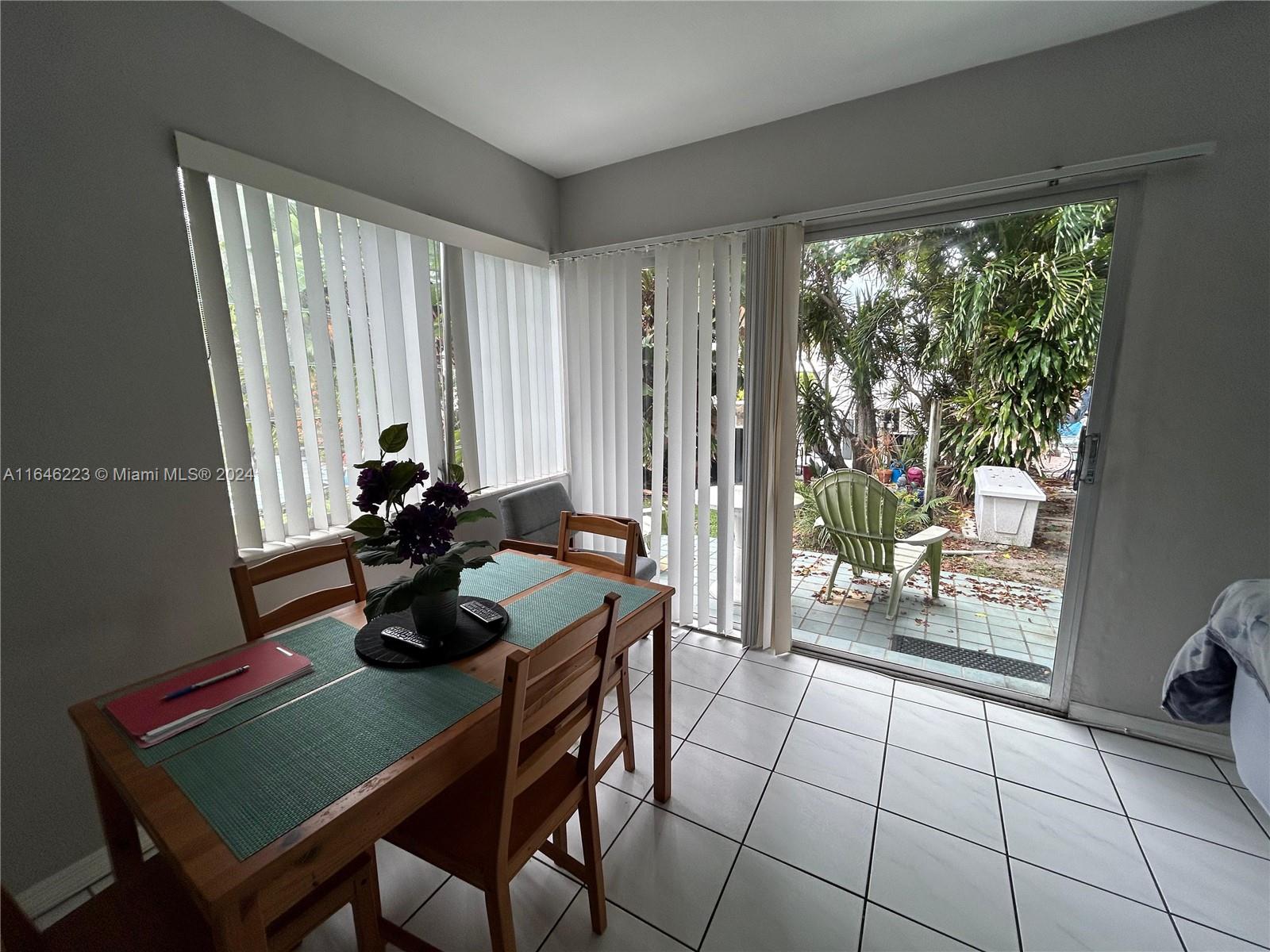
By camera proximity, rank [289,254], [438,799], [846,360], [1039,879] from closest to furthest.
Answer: [438,799], [1039,879], [289,254], [846,360]

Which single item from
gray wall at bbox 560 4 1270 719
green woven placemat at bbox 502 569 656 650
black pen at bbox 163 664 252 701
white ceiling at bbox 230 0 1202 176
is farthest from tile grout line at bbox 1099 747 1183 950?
white ceiling at bbox 230 0 1202 176

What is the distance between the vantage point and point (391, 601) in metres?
1.19

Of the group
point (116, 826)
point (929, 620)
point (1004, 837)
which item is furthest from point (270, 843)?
point (929, 620)

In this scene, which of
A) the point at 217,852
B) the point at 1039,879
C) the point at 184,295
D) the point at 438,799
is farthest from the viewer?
the point at 184,295

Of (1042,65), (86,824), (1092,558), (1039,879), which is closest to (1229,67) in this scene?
(1042,65)

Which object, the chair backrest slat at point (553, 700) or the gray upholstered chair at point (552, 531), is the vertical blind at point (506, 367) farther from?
the chair backrest slat at point (553, 700)

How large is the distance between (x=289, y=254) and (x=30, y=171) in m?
0.62

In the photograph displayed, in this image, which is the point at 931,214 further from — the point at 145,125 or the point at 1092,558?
the point at 145,125

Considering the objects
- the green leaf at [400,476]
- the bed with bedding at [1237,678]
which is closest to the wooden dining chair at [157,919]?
the green leaf at [400,476]

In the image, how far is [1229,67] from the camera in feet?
5.42

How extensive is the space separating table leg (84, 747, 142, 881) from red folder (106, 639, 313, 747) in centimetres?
13

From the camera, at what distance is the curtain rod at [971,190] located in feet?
5.57
